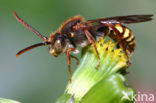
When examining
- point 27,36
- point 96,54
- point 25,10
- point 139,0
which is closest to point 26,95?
point 27,36

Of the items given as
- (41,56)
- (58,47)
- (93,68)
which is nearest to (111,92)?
(93,68)

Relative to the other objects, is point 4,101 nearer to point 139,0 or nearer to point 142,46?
point 142,46

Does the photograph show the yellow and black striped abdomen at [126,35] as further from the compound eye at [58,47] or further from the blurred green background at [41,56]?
the blurred green background at [41,56]

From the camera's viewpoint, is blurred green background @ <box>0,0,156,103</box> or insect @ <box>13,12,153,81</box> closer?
insect @ <box>13,12,153,81</box>

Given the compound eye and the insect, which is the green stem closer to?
the insect

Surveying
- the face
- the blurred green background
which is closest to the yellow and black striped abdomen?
the face
